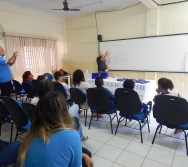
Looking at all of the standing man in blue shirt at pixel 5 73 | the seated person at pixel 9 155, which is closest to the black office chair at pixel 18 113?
the seated person at pixel 9 155

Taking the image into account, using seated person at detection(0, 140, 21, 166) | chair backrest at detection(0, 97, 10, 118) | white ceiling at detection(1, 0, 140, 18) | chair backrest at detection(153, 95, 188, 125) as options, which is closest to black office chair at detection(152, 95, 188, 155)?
chair backrest at detection(153, 95, 188, 125)

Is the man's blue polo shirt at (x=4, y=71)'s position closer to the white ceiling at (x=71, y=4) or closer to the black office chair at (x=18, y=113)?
the black office chair at (x=18, y=113)

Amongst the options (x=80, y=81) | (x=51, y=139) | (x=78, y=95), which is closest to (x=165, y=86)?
(x=78, y=95)

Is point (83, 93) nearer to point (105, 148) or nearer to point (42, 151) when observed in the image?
point (105, 148)

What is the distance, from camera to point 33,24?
5133mm

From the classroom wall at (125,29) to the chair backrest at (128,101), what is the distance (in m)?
2.55

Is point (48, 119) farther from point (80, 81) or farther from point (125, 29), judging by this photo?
point (125, 29)

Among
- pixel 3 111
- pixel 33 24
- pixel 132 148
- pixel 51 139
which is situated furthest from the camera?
pixel 33 24

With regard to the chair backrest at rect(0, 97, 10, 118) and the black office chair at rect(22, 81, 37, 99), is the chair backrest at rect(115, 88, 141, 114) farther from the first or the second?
the black office chair at rect(22, 81, 37, 99)

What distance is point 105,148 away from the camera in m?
2.21

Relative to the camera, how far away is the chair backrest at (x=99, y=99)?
8.13ft

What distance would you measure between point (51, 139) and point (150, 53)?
13.9 feet

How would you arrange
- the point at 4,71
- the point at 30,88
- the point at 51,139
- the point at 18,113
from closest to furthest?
the point at 51,139, the point at 18,113, the point at 4,71, the point at 30,88

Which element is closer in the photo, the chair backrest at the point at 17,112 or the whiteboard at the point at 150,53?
the chair backrest at the point at 17,112
